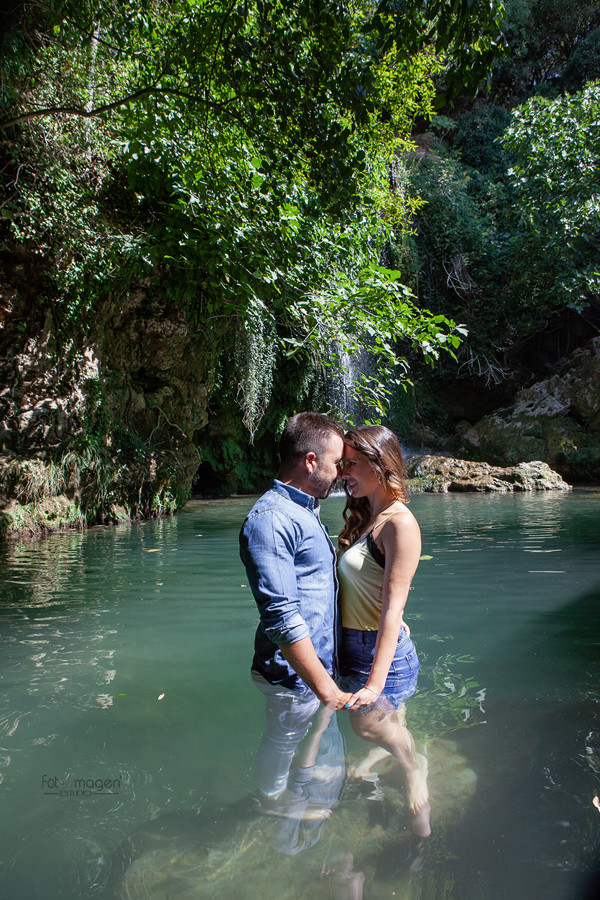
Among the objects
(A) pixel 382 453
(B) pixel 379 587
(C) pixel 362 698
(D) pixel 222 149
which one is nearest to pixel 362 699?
(C) pixel 362 698

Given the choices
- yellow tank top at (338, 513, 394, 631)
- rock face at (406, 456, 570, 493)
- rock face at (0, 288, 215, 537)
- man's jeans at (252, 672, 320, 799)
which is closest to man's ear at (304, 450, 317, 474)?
yellow tank top at (338, 513, 394, 631)

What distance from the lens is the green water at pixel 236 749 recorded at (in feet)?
5.09

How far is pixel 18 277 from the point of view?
338 inches

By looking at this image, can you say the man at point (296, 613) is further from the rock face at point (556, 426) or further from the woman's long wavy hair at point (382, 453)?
the rock face at point (556, 426)

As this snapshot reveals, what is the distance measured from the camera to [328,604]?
2.36 meters

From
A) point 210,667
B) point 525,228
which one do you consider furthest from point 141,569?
point 525,228

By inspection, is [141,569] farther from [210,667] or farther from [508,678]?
[508,678]

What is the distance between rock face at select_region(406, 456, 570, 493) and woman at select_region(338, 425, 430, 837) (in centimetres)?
1315

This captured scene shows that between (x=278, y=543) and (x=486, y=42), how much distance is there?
3.91m

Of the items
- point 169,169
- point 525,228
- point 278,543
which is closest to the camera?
point 278,543

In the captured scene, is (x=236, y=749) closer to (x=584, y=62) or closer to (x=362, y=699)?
(x=362, y=699)

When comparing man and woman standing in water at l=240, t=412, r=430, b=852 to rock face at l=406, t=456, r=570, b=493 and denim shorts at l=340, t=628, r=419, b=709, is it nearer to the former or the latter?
denim shorts at l=340, t=628, r=419, b=709

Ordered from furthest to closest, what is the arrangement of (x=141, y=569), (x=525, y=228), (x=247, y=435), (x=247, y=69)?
Answer: (x=525, y=228) → (x=247, y=435) → (x=141, y=569) → (x=247, y=69)

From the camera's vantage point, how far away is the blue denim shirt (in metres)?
2.00
